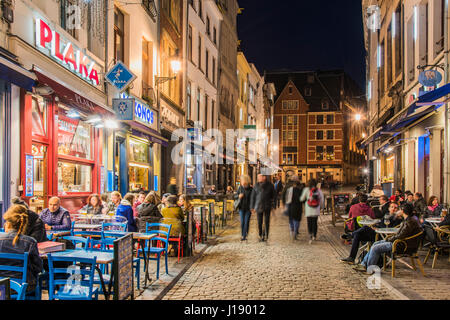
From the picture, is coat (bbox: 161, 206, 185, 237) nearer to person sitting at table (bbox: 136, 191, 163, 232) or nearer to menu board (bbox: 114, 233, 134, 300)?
person sitting at table (bbox: 136, 191, 163, 232)

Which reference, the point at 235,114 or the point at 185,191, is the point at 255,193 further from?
the point at 235,114

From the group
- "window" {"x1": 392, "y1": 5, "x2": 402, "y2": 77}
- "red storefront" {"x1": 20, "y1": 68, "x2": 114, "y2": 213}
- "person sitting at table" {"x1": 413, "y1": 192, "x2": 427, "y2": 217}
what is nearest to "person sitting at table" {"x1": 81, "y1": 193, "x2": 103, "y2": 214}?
"red storefront" {"x1": 20, "y1": 68, "x2": 114, "y2": 213}

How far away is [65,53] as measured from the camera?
11008 mm

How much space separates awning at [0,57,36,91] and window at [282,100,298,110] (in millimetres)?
66208

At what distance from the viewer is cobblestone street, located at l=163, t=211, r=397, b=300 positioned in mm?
6707

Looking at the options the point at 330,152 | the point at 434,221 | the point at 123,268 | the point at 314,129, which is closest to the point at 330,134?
the point at 314,129

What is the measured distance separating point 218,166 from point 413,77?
18.3 m

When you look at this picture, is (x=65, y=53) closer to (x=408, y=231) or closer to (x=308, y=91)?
(x=408, y=231)

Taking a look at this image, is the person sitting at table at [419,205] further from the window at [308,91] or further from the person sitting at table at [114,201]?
the window at [308,91]

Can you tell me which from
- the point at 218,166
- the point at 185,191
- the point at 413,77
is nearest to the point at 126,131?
the point at 185,191

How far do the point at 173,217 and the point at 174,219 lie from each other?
0.06m

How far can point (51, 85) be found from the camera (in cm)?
869

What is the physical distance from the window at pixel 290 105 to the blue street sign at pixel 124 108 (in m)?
60.0

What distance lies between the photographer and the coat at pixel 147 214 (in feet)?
31.6
